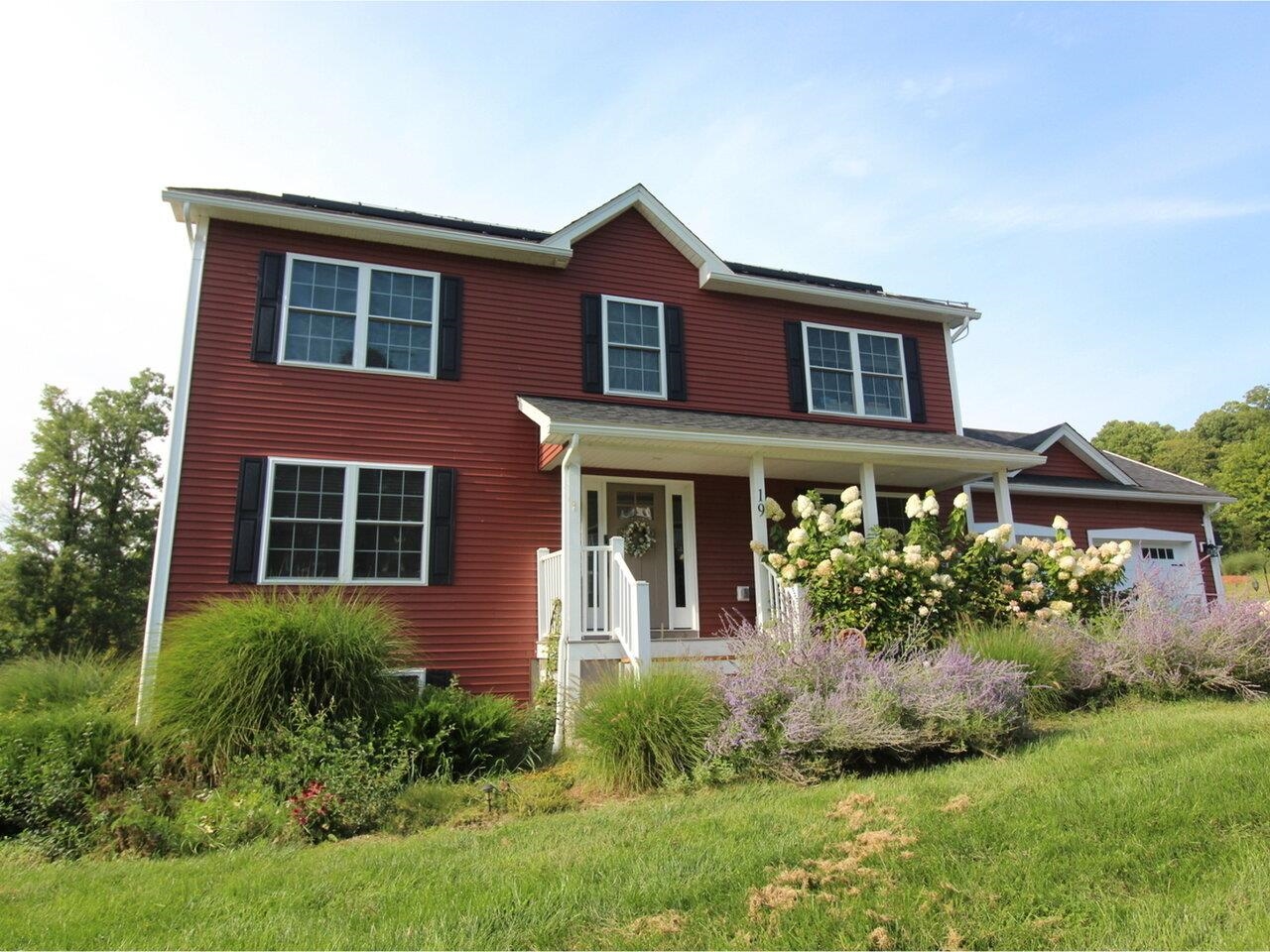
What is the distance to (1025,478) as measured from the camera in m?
13.2

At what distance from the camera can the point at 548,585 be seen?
9195 millimetres

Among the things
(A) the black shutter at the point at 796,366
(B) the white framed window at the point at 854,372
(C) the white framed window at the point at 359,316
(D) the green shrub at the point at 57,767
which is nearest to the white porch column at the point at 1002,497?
(B) the white framed window at the point at 854,372

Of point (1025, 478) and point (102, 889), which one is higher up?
point (1025, 478)

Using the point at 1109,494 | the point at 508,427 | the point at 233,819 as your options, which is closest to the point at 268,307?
the point at 508,427

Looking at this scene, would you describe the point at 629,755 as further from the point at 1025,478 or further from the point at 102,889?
the point at 1025,478

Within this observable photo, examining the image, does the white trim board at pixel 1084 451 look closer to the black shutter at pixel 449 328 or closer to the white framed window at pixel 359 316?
the black shutter at pixel 449 328

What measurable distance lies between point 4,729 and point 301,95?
585cm

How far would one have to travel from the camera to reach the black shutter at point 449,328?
32.2ft

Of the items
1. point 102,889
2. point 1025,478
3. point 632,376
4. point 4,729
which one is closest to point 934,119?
point 632,376

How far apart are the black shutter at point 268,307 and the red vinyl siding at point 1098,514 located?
10745mm

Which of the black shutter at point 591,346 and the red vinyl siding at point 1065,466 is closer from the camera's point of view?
the black shutter at point 591,346

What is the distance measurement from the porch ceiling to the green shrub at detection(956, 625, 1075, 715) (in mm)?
3053

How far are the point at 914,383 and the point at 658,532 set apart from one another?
501 centimetres

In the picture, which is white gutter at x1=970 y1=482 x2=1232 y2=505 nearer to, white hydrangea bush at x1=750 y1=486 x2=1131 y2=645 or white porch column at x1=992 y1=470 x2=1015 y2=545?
white porch column at x1=992 y1=470 x2=1015 y2=545
